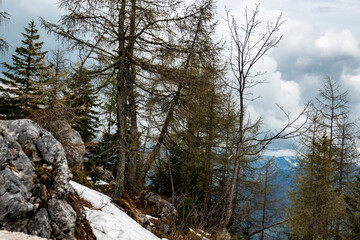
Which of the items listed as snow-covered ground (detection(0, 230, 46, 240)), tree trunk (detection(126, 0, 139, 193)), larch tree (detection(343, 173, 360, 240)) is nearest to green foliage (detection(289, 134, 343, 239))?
larch tree (detection(343, 173, 360, 240))

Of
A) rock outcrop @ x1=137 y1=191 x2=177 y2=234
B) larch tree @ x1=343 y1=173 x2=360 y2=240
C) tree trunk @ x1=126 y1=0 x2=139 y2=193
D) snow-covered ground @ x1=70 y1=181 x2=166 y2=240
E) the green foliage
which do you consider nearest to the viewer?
snow-covered ground @ x1=70 y1=181 x2=166 y2=240

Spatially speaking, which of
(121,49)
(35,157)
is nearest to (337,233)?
(121,49)

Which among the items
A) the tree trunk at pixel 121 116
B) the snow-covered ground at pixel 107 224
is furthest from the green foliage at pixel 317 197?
the snow-covered ground at pixel 107 224

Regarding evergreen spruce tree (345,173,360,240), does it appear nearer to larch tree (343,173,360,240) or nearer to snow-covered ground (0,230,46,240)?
larch tree (343,173,360,240)

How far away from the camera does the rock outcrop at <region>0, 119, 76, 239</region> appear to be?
262 centimetres

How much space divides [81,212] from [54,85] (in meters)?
3.06

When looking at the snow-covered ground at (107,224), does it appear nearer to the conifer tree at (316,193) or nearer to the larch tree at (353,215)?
the conifer tree at (316,193)

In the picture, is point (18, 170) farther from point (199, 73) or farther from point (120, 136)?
point (199, 73)

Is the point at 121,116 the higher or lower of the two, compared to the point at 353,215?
higher

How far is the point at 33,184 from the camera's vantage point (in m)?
2.87

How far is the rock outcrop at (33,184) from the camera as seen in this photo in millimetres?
2625

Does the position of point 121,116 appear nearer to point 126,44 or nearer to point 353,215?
point 126,44

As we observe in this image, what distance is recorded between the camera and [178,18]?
8312mm

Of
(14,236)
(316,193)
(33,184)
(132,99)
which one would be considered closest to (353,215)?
(316,193)
